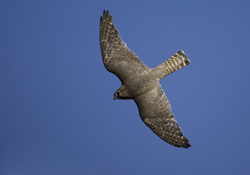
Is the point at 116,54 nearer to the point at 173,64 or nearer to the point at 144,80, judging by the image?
the point at 144,80

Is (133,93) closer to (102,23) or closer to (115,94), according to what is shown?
(115,94)

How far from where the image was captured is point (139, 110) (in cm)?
1125

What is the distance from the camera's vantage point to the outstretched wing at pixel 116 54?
11141mm

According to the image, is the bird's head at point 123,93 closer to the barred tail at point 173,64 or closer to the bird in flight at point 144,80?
the bird in flight at point 144,80

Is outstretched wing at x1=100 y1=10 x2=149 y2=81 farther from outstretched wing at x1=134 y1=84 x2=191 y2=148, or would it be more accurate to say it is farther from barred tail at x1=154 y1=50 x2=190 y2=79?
outstretched wing at x1=134 y1=84 x2=191 y2=148

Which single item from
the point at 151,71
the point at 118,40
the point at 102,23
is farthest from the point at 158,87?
the point at 102,23

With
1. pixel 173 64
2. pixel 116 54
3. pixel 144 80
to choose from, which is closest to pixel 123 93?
pixel 144 80

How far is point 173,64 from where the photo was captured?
11305mm

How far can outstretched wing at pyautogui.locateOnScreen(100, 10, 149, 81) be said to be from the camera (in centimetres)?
1114

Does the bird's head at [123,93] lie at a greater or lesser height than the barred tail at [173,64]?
lesser

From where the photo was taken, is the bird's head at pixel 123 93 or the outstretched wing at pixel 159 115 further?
Answer: the bird's head at pixel 123 93

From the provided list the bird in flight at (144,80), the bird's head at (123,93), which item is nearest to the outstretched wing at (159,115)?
the bird in flight at (144,80)

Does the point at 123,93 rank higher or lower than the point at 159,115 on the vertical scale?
higher

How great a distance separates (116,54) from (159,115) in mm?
2399
